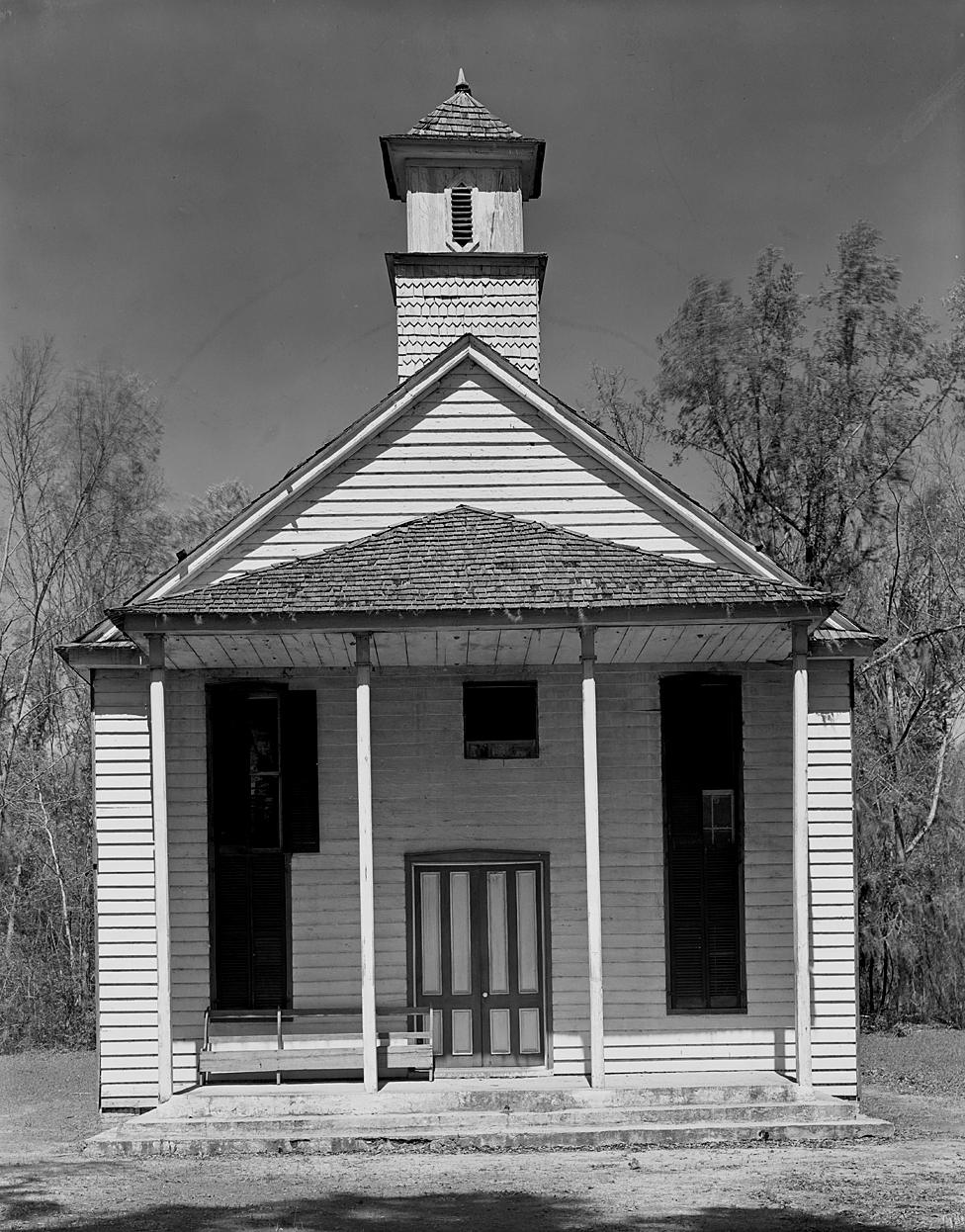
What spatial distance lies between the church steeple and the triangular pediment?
2897mm

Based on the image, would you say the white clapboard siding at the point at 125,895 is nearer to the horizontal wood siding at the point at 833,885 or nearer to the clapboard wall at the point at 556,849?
the clapboard wall at the point at 556,849

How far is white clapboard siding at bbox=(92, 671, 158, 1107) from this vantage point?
16.4m

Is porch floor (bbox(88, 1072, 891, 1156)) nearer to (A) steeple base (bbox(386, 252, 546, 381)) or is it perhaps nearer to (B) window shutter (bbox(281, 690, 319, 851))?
(B) window shutter (bbox(281, 690, 319, 851))

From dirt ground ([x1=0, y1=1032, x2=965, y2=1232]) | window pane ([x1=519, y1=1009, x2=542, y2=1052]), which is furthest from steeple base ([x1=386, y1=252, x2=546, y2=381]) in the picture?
dirt ground ([x1=0, y1=1032, x2=965, y2=1232])

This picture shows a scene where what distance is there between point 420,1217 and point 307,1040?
18.4 ft

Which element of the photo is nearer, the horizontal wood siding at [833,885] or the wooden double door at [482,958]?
the horizontal wood siding at [833,885]

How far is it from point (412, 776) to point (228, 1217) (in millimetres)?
7051

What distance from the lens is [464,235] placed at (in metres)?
21.0

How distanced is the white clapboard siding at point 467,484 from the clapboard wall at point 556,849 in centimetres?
165

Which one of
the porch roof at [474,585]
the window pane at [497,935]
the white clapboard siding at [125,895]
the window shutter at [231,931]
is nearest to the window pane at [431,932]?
the window pane at [497,935]

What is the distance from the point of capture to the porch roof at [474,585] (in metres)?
14.7

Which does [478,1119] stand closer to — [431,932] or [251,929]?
[431,932]

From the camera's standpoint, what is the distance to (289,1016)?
53.9 feet

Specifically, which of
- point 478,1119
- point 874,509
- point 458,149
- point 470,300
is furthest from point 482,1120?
point 874,509
